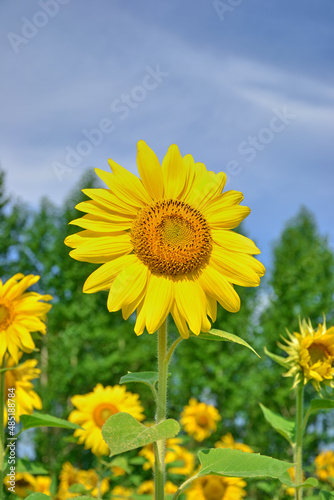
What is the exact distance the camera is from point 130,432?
1477 mm

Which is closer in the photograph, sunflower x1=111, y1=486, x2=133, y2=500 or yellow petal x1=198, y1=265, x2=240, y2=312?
yellow petal x1=198, y1=265, x2=240, y2=312

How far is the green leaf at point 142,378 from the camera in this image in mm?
1786

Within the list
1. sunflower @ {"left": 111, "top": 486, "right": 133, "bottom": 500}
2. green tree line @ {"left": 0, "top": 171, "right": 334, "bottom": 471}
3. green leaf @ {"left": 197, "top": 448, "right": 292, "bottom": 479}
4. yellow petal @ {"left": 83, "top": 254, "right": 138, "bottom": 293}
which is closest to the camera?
green leaf @ {"left": 197, "top": 448, "right": 292, "bottom": 479}

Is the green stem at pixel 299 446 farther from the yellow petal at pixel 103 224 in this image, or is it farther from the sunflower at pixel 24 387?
the sunflower at pixel 24 387

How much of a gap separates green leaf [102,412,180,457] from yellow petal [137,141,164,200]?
2.64 feet

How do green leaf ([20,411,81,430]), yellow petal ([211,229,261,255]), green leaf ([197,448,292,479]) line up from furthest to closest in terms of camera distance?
green leaf ([20,411,81,430]) → yellow petal ([211,229,261,255]) → green leaf ([197,448,292,479])

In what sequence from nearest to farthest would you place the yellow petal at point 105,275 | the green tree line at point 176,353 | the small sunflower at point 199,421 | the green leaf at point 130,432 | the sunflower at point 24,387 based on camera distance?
the green leaf at point 130,432 → the yellow petal at point 105,275 → the sunflower at point 24,387 → the small sunflower at point 199,421 → the green tree line at point 176,353

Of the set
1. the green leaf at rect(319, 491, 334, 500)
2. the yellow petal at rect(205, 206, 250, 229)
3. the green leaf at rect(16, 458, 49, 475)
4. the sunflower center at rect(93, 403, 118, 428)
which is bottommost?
the green leaf at rect(16, 458, 49, 475)

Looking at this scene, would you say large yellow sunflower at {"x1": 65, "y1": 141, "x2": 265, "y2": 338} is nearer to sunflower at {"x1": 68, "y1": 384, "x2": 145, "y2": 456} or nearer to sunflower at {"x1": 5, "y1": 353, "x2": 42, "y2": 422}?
sunflower at {"x1": 5, "y1": 353, "x2": 42, "y2": 422}

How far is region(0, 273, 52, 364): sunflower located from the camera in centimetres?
267

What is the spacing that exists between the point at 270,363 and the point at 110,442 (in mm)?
18131

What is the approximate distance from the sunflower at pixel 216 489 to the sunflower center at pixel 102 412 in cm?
136

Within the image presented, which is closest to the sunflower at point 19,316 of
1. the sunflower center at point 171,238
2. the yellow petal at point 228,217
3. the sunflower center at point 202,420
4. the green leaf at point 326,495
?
the sunflower center at point 171,238

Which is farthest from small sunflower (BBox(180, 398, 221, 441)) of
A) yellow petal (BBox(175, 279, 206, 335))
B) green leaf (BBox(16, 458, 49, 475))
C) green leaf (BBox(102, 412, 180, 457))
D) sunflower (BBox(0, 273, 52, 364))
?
green leaf (BBox(102, 412, 180, 457))
